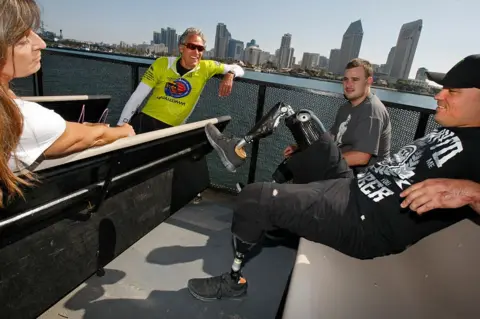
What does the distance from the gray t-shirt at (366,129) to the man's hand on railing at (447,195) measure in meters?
1.16

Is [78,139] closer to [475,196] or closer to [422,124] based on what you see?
[475,196]

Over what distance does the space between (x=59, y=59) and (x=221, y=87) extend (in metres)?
3.07

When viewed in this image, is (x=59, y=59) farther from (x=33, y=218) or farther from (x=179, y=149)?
(x=33, y=218)

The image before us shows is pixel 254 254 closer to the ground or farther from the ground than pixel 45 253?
closer to the ground

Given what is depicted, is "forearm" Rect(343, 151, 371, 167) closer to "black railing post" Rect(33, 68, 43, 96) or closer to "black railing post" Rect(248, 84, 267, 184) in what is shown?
"black railing post" Rect(248, 84, 267, 184)

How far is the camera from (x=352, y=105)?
120 inches

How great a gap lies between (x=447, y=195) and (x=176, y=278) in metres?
1.98

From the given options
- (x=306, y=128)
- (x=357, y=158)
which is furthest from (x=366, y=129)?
(x=306, y=128)

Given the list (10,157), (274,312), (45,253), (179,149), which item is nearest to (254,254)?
(274,312)

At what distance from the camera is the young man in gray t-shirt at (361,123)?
8.83 feet

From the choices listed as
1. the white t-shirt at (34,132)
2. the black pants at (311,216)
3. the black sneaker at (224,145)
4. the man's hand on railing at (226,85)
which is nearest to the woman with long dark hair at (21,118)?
the white t-shirt at (34,132)

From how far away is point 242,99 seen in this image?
13.0ft

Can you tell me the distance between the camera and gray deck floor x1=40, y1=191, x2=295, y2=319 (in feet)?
6.90

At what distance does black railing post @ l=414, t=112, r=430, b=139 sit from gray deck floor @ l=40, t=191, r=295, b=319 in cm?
169
